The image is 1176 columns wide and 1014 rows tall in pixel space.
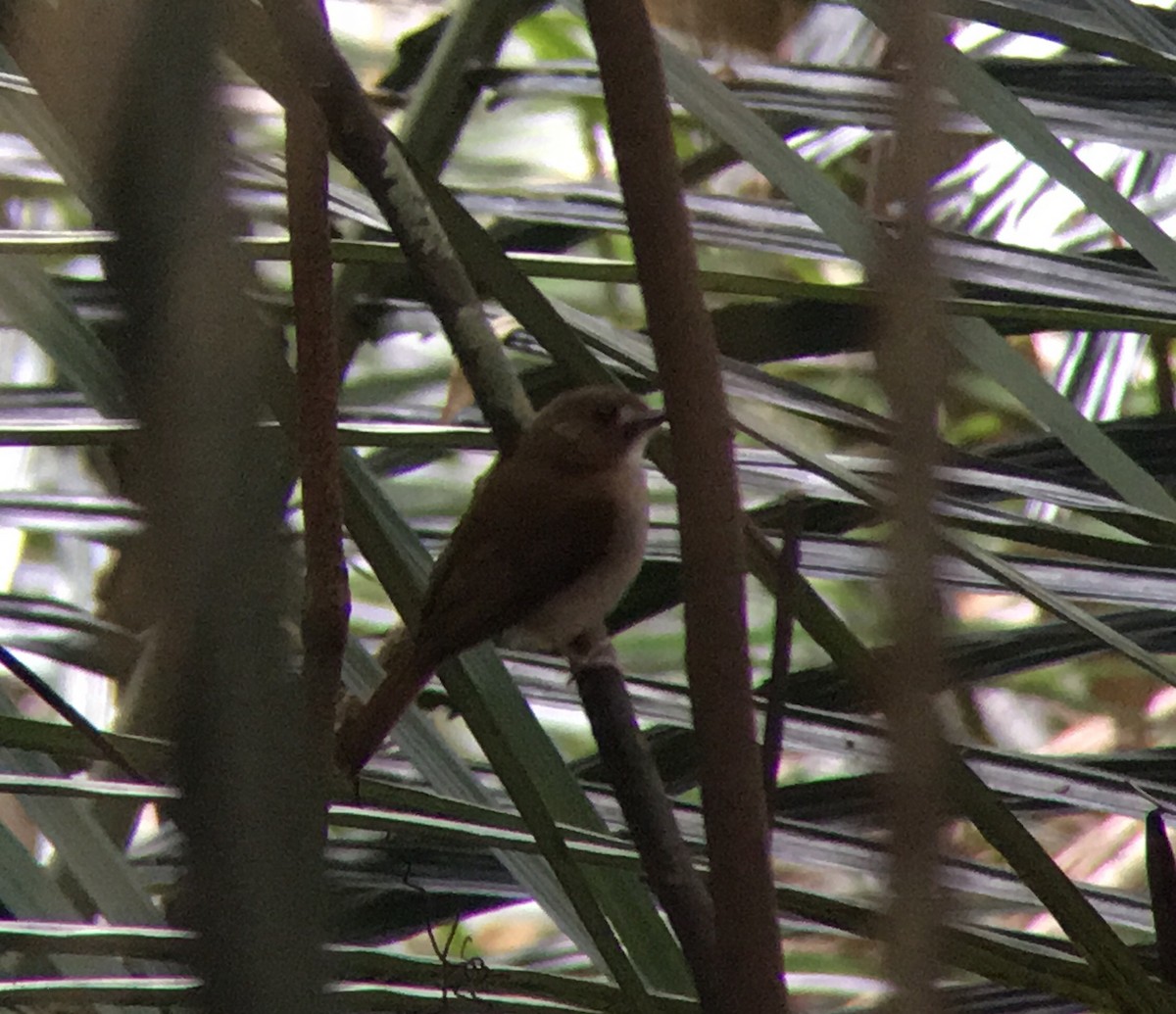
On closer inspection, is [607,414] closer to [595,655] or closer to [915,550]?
[595,655]

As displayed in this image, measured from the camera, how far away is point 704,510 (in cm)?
77

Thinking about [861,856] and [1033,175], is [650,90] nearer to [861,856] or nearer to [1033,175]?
[861,856]

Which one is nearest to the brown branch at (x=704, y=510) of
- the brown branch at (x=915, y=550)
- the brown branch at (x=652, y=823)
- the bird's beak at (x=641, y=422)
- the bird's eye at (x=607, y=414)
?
the brown branch at (x=652, y=823)

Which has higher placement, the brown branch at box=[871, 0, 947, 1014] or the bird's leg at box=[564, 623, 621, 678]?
the bird's leg at box=[564, 623, 621, 678]

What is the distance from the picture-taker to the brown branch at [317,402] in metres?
0.65

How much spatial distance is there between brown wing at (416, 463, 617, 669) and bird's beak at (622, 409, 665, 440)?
0.40 ft

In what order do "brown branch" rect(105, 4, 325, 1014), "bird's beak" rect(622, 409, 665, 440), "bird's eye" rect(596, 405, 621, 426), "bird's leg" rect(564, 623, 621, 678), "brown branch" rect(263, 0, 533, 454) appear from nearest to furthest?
"brown branch" rect(105, 4, 325, 1014)
"brown branch" rect(263, 0, 533, 454)
"bird's leg" rect(564, 623, 621, 678)
"bird's beak" rect(622, 409, 665, 440)
"bird's eye" rect(596, 405, 621, 426)

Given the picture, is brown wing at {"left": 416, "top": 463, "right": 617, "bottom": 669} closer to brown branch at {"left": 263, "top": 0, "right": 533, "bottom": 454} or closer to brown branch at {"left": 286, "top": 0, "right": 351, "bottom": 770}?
brown branch at {"left": 263, "top": 0, "right": 533, "bottom": 454}

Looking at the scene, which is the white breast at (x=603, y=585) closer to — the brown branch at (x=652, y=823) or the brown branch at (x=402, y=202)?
the brown branch at (x=402, y=202)

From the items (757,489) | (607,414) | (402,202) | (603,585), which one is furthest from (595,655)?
(607,414)

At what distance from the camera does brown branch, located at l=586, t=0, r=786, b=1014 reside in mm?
726

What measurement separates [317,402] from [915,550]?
419 mm

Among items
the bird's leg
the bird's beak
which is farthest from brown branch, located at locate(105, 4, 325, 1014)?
the bird's beak

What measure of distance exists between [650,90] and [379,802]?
2.30 feet
